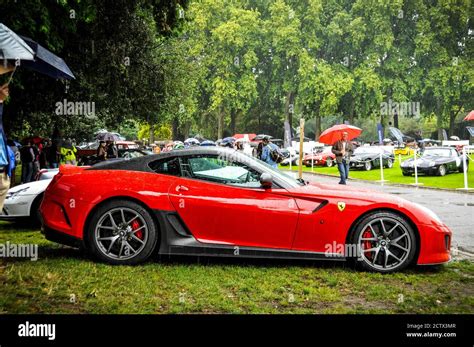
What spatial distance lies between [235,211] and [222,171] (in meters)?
0.56

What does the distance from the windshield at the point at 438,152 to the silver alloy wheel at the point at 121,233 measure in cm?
2214

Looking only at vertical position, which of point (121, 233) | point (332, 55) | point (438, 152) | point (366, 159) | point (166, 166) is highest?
point (332, 55)

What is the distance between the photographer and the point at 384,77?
2251 inches

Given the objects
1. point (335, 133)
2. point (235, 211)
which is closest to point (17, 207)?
point (235, 211)

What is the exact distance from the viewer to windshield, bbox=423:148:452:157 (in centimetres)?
2504

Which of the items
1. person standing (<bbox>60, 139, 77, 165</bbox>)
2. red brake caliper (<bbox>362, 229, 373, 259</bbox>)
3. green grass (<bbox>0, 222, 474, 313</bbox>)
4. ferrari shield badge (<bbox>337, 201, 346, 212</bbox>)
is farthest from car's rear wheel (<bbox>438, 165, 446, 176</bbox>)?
ferrari shield badge (<bbox>337, 201, 346, 212</bbox>)

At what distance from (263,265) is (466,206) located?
8.09 metres

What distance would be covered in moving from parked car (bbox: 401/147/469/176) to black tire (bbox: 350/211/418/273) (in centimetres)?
1972

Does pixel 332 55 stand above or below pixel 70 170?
above

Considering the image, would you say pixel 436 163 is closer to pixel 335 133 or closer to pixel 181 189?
pixel 335 133

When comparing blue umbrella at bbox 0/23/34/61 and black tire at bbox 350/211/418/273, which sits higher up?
blue umbrella at bbox 0/23/34/61

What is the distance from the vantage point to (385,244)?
5.64 m

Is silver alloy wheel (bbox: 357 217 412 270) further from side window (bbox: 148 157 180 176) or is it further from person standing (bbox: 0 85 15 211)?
person standing (bbox: 0 85 15 211)

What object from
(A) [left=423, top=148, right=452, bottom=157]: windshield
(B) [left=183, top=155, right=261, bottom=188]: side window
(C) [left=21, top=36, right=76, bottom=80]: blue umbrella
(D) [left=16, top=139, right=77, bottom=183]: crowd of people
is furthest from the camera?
(A) [left=423, top=148, right=452, bottom=157]: windshield
